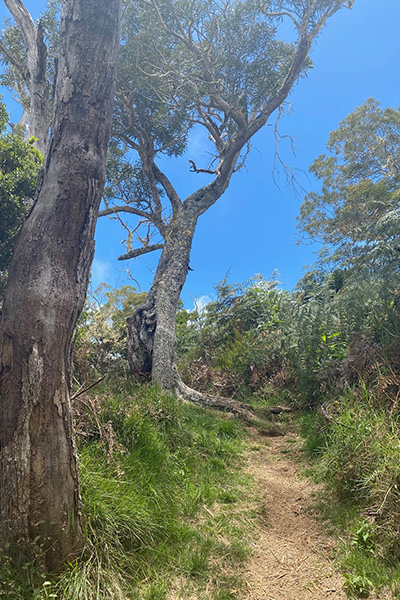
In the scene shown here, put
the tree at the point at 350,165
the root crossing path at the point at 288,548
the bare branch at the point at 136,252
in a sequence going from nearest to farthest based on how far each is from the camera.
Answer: the root crossing path at the point at 288,548
the bare branch at the point at 136,252
the tree at the point at 350,165

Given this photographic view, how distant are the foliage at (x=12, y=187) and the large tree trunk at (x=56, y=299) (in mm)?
1789

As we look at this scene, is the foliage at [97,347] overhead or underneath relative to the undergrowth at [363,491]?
overhead

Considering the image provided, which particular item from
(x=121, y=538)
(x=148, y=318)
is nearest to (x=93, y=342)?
(x=148, y=318)

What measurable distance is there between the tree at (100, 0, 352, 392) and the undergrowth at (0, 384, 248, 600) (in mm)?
2444

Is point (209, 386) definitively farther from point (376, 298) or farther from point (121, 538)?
point (121, 538)

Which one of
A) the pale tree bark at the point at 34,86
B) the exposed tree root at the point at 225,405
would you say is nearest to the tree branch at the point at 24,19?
the pale tree bark at the point at 34,86

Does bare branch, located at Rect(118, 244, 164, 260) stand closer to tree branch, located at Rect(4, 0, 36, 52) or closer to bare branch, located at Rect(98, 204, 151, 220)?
bare branch, located at Rect(98, 204, 151, 220)

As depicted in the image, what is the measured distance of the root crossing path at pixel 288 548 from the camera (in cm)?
258

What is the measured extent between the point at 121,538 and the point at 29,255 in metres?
2.19

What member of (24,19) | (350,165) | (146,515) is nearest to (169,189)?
(24,19)

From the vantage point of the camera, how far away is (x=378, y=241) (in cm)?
539

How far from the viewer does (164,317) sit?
23.5 feet

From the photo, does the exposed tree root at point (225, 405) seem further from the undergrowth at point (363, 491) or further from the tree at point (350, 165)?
the tree at point (350, 165)

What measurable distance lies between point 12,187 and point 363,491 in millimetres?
4870
